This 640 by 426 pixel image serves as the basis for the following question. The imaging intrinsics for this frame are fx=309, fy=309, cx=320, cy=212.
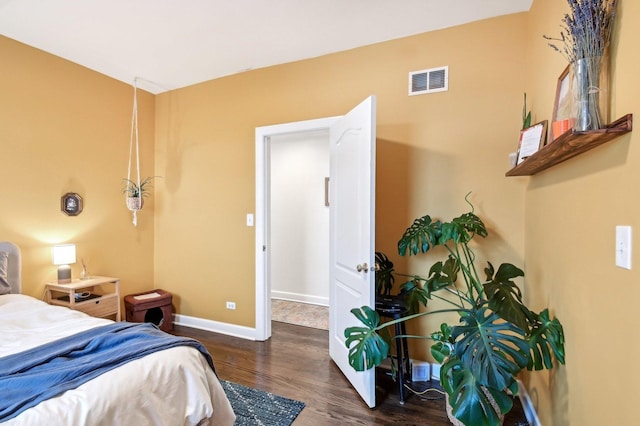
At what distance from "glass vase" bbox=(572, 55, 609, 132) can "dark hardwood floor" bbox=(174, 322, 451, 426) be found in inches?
72.3

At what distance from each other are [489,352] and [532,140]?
1188 millimetres

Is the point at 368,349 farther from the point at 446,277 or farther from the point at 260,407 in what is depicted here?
the point at 260,407

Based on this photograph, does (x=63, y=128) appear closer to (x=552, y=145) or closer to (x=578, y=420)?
(x=552, y=145)

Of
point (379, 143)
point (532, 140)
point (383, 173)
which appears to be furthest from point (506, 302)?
point (379, 143)

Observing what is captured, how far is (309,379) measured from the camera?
7.90 ft

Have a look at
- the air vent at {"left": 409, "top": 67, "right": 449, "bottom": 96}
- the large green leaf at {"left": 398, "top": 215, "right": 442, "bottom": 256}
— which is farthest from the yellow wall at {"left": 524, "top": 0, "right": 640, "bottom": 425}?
the air vent at {"left": 409, "top": 67, "right": 449, "bottom": 96}

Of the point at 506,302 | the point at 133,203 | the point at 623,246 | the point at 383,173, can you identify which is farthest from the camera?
the point at 133,203

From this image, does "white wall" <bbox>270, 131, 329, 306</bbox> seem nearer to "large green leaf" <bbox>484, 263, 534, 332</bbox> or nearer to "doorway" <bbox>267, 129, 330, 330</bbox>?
"doorway" <bbox>267, 129, 330, 330</bbox>

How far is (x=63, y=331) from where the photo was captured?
5.33 ft

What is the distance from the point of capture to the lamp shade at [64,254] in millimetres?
2691

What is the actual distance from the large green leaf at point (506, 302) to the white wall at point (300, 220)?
274 cm

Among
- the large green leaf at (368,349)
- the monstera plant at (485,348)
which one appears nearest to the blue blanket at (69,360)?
the large green leaf at (368,349)

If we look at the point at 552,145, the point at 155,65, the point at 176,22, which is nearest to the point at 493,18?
the point at 552,145

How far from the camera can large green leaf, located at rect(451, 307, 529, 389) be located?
1.29 m
